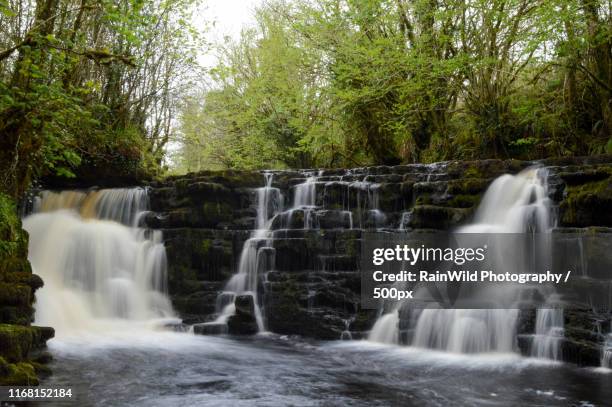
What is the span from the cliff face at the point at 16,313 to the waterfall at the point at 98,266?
6.92 feet

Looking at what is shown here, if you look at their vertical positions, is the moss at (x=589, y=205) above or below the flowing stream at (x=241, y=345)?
above

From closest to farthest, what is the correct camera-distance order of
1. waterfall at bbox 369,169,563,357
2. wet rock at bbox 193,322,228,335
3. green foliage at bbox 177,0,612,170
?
waterfall at bbox 369,169,563,357 < wet rock at bbox 193,322,228,335 < green foliage at bbox 177,0,612,170

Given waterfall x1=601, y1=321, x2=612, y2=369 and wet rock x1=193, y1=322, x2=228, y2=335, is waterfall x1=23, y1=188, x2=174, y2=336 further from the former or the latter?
waterfall x1=601, y1=321, x2=612, y2=369

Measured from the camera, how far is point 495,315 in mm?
9305

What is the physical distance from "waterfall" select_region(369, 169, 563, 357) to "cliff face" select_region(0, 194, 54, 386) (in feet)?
20.5

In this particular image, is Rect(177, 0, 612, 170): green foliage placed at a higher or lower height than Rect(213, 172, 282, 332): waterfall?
higher

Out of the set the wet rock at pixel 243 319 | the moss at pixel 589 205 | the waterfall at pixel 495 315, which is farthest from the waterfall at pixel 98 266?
the moss at pixel 589 205

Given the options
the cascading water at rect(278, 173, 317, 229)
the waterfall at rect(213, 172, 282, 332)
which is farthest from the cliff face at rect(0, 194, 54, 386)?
the cascading water at rect(278, 173, 317, 229)

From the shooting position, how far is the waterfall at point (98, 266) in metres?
11.8

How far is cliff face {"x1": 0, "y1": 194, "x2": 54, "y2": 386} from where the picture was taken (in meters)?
6.51

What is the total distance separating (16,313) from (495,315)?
7.91 m

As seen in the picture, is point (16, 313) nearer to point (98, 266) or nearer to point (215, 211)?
point (98, 266)

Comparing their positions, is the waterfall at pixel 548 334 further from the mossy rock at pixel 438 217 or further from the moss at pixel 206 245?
the moss at pixel 206 245

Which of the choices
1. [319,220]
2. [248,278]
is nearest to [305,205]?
[319,220]
